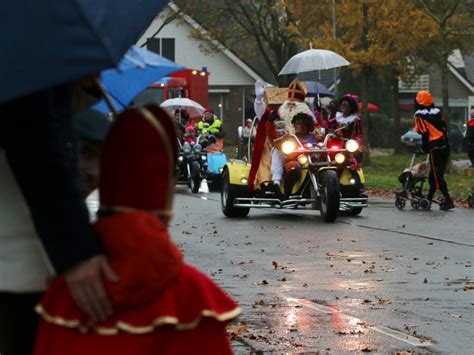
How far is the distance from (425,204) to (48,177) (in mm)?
17731

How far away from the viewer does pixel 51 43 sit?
2.99 meters

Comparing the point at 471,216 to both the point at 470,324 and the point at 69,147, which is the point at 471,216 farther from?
the point at 69,147

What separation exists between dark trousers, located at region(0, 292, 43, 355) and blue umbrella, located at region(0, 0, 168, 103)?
0.60 metres

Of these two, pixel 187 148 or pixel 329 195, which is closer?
pixel 329 195

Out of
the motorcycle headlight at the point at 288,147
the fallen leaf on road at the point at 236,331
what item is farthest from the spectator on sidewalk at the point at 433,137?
the fallen leaf on road at the point at 236,331

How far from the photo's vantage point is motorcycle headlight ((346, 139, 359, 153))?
712 inches

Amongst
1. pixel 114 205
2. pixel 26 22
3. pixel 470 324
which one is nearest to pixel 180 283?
pixel 114 205

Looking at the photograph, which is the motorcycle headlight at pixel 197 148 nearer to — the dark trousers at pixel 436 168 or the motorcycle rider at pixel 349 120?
the dark trousers at pixel 436 168

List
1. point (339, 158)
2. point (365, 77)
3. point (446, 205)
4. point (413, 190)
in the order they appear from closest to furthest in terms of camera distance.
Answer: point (339, 158), point (446, 205), point (413, 190), point (365, 77)

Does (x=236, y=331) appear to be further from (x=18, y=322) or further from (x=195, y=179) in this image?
(x=195, y=179)

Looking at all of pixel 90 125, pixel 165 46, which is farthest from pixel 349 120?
pixel 165 46

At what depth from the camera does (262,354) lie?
7.30 m

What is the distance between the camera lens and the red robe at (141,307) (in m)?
3.10

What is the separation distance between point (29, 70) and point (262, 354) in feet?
14.9
